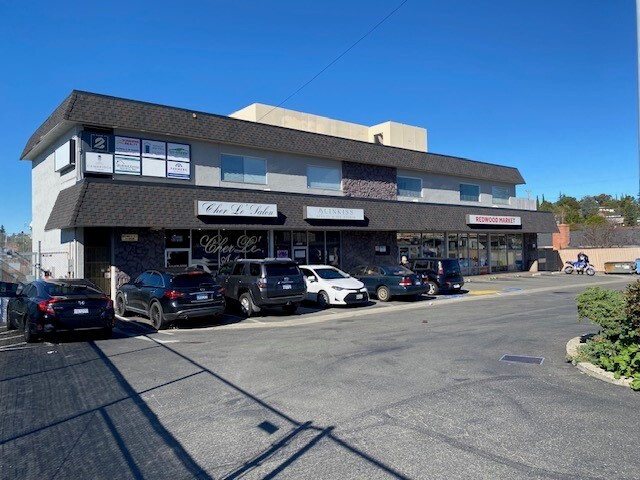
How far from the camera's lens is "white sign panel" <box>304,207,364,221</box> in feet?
71.6

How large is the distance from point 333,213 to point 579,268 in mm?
Answer: 24382

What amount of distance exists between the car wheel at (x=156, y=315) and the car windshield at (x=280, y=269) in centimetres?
358

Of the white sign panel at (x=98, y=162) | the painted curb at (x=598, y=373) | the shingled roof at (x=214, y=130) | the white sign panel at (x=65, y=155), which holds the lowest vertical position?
the painted curb at (x=598, y=373)

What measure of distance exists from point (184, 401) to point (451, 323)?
8.88 metres

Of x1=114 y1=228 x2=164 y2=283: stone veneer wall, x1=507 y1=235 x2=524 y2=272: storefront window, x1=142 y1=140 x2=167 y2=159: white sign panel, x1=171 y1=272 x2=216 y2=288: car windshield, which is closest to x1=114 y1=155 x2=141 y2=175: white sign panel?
x1=142 y1=140 x2=167 y2=159: white sign panel

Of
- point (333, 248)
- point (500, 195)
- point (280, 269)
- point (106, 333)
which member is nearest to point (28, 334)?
point (106, 333)

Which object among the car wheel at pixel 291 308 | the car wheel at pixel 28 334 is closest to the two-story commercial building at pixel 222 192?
the car wheel at pixel 291 308

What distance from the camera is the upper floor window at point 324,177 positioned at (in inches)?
961

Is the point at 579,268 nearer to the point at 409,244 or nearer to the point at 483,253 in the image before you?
the point at 483,253

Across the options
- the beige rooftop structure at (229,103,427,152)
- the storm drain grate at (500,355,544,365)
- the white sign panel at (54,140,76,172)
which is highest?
the beige rooftop structure at (229,103,427,152)

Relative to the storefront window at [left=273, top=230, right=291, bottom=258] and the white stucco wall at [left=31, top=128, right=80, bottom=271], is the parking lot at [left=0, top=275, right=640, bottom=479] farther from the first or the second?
the storefront window at [left=273, top=230, right=291, bottom=258]

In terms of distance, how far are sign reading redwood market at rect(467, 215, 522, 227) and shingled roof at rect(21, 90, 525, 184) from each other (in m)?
3.59

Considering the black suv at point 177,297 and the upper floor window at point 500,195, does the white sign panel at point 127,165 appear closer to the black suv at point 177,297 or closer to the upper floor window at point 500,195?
the black suv at point 177,297

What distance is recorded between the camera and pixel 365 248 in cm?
2647
